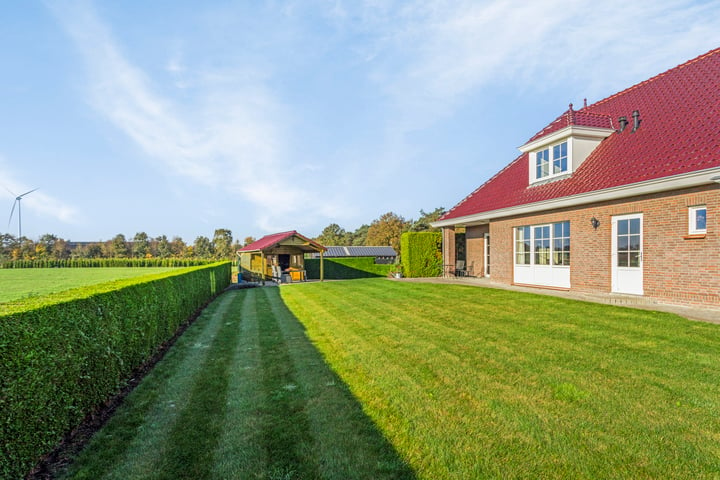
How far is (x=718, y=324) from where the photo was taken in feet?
22.5

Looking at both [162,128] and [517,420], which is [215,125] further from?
[517,420]

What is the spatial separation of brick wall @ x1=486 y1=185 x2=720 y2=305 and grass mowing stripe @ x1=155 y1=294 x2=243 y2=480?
401 inches

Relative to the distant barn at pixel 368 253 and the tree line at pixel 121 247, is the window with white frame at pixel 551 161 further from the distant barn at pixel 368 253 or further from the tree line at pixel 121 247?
the tree line at pixel 121 247

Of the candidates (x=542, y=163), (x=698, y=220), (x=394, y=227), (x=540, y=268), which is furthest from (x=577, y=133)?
(x=394, y=227)

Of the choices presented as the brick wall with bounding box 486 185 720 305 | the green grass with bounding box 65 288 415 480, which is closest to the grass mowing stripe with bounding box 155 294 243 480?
the green grass with bounding box 65 288 415 480

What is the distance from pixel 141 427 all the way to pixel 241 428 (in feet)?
3.51

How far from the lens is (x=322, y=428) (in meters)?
3.53

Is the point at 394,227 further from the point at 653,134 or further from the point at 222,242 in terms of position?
the point at 653,134

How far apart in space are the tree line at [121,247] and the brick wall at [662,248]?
194ft

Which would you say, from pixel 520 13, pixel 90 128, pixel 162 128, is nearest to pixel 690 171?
pixel 520 13

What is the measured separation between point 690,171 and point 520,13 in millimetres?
6132

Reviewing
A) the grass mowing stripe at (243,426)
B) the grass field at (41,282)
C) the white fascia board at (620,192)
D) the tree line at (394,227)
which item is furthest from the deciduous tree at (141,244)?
the grass mowing stripe at (243,426)

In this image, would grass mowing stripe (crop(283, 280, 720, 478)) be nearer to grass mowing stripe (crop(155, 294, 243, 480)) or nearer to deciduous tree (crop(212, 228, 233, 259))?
grass mowing stripe (crop(155, 294, 243, 480))

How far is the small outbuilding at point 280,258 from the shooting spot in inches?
905
